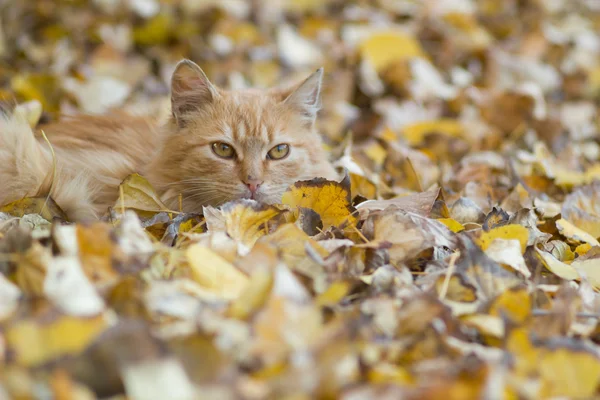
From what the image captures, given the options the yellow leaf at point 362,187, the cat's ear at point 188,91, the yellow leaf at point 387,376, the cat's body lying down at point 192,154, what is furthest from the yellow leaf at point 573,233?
the cat's ear at point 188,91

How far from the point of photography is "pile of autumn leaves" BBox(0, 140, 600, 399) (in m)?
1.00

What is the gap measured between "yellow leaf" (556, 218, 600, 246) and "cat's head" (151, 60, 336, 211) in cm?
79

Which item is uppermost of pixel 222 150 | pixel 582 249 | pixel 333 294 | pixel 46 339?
pixel 46 339

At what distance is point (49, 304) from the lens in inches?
43.0

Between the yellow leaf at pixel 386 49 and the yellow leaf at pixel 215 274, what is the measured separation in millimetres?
2584

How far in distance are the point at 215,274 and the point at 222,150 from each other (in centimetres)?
77

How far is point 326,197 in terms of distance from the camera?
1.81 m

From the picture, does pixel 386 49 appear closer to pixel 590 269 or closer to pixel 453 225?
pixel 453 225

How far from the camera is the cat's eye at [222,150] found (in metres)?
2.03

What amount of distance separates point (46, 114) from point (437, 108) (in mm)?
2079

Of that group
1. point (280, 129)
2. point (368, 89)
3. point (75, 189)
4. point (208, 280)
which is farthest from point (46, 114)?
point (368, 89)

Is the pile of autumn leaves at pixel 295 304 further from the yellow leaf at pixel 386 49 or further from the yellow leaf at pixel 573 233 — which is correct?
the yellow leaf at pixel 386 49

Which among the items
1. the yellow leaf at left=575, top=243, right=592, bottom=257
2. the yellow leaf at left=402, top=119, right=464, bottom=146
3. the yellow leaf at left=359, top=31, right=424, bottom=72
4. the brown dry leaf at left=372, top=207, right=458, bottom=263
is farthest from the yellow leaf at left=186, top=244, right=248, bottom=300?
the yellow leaf at left=359, top=31, right=424, bottom=72

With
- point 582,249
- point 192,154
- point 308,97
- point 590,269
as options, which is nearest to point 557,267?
point 590,269
